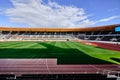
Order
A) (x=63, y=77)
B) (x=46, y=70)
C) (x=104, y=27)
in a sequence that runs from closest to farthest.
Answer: (x=63, y=77) → (x=46, y=70) → (x=104, y=27)

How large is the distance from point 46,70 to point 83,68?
306 cm

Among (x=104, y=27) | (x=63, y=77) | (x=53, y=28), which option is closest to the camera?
(x=63, y=77)

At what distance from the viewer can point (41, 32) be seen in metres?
82.9

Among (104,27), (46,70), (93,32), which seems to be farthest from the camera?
(93,32)

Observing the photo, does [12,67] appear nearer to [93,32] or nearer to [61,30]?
[93,32]

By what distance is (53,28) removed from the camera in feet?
265

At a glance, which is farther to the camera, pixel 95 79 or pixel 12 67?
pixel 12 67

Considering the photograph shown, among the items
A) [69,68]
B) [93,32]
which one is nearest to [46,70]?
[69,68]

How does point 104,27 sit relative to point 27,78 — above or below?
above

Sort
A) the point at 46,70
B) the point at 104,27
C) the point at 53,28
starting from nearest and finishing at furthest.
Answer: the point at 46,70 → the point at 104,27 → the point at 53,28

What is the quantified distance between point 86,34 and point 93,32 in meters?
4.62

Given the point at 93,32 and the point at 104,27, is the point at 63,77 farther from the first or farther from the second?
the point at 93,32

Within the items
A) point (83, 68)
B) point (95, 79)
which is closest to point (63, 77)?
point (95, 79)

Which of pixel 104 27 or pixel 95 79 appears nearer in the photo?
pixel 95 79
